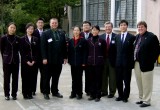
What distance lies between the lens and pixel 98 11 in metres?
27.5

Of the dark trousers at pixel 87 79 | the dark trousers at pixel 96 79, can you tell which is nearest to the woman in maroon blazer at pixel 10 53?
the dark trousers at pixel 87 79

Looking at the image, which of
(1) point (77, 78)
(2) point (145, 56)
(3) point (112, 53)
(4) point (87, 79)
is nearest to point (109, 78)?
(4) point (87, 79)

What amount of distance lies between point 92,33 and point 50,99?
1.97 m

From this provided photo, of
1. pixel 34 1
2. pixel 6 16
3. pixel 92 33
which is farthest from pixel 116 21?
pixel 92 33

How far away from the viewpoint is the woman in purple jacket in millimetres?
9664

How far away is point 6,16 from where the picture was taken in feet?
95.6

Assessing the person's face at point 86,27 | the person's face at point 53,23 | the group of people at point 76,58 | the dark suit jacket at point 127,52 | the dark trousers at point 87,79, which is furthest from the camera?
the person's face at point 86,27

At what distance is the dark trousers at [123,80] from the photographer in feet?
30.9

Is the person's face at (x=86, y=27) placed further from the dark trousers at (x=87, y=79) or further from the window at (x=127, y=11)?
the window at (x=127, y=11)

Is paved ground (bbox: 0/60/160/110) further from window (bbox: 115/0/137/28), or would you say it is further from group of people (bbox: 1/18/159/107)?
window (bbox: 115/0/137/28)

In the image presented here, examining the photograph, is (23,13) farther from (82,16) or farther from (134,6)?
(134,6)

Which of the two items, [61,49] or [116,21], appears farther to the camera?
[116,21]

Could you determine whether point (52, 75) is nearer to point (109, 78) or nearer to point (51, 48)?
point (51, 48)

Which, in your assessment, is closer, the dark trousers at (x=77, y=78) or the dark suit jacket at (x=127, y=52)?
the dark suit jacket at (x=127, y=52)
